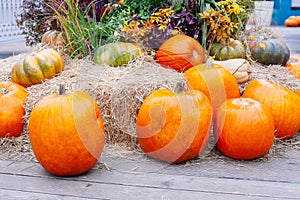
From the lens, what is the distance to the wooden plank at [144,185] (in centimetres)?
185

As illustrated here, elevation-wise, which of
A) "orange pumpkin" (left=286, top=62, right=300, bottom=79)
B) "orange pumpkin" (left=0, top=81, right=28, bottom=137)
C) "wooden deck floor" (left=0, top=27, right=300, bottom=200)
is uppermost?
"orange pumpkin" (left=286, top=62, right=300, bottom=79)

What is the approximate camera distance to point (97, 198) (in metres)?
1.81

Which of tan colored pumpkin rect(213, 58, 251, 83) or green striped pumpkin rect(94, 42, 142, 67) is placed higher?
green striped pumpkin rect(94, 42, 142, 67)

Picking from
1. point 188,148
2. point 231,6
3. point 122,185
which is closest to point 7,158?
point 122,185

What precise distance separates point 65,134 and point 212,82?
1.02 m

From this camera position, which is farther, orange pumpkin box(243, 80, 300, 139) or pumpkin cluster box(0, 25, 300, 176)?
orange pumpkin box(243, 80, 300, 139)

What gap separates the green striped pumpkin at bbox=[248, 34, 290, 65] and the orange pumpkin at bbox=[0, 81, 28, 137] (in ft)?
6.18

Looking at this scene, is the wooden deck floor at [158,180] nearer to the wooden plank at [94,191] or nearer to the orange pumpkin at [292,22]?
the wooden plank at [94,191]

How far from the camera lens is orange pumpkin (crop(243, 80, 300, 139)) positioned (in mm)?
2496

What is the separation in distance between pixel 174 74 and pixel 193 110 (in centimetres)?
63

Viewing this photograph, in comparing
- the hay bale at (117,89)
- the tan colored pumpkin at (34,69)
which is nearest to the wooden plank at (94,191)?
the hay bale at (117,89)

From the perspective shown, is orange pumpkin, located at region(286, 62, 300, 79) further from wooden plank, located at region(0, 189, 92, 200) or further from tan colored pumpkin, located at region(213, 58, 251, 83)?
wooden plank, located at region(0, 189, 92, 200)

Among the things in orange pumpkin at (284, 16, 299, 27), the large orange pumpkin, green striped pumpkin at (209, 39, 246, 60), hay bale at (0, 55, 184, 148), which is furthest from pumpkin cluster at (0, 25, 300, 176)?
orange pumpkin at (284, 16, 299, 27)

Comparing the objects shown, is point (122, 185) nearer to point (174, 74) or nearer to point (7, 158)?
point (7, 158)
